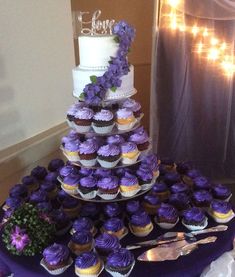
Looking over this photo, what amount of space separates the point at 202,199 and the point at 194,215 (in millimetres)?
106

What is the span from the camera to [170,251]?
0.89m

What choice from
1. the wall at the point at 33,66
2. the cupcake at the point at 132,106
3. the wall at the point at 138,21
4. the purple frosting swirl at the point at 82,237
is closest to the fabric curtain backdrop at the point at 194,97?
the wall at the point at 138,21

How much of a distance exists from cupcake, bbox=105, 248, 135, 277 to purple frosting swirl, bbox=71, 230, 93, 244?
0.30 feet

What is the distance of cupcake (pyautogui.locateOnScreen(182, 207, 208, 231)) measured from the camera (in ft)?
3.18

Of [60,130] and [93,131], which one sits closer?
[93,131]

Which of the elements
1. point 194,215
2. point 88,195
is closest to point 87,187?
point 88,195

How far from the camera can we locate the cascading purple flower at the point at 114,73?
37.5 inches

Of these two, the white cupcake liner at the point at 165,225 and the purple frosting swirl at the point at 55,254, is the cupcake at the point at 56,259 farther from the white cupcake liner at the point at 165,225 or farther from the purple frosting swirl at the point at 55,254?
the white cupcake liner at the point at 165,225

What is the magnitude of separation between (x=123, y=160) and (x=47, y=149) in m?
0.55

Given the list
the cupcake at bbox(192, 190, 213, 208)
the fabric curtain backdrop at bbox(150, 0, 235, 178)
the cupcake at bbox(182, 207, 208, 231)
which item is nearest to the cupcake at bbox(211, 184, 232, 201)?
the cupcake at bbox(192, 190, 213, 208)

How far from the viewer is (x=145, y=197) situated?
1.07 metres

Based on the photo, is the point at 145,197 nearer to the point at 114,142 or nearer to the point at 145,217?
the point at 145,217

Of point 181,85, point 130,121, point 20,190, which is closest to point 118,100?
point 130,121

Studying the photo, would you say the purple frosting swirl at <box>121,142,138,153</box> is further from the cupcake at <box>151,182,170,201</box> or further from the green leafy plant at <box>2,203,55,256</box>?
the green leafy plant at <box>2,203,55,256</box>
